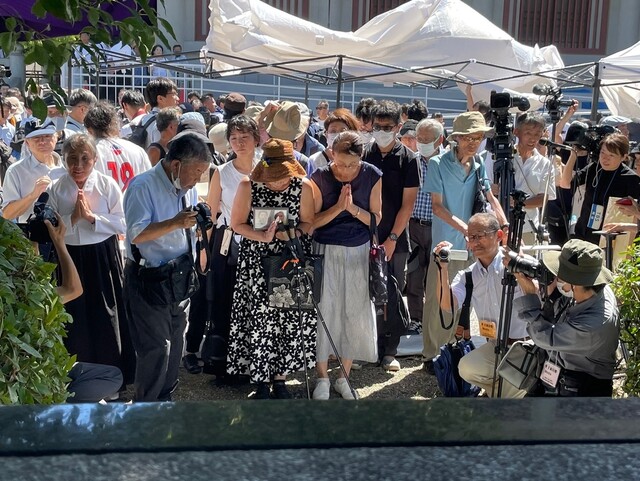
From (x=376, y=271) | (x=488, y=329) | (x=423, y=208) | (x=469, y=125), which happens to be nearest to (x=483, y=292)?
(x=488, y=329)

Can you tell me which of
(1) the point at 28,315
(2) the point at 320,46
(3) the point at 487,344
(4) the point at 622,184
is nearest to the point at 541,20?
(2) the point at 320,46

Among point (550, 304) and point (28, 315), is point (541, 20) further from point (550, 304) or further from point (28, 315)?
point (28, 315)

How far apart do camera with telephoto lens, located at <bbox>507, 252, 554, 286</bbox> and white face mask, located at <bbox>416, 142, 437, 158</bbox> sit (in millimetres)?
2960

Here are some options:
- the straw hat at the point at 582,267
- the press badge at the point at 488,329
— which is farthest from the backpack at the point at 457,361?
Result: the straw hat at the point at 582,267

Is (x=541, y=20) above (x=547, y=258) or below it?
above

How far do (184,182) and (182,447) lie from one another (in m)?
3.68

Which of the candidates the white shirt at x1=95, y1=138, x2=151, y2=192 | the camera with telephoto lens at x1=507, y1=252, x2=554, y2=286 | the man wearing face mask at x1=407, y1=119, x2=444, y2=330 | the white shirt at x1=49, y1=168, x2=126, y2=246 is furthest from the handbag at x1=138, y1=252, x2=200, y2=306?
the man wearing face mask at x1=407, y1=119, x2=444, y2=330

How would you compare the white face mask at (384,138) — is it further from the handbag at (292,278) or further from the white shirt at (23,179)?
the white shirt at (23,179)

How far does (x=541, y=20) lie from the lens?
97.2ft

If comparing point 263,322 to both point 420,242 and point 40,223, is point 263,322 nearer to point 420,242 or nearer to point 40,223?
point 420,242

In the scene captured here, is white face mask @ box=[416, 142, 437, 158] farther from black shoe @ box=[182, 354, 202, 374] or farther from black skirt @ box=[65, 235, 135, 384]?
black skirt @ box=[65, 235, 135, 384]

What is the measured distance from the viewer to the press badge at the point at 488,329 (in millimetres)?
5262

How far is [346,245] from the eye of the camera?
5.62m

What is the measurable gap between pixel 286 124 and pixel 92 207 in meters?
1.81
